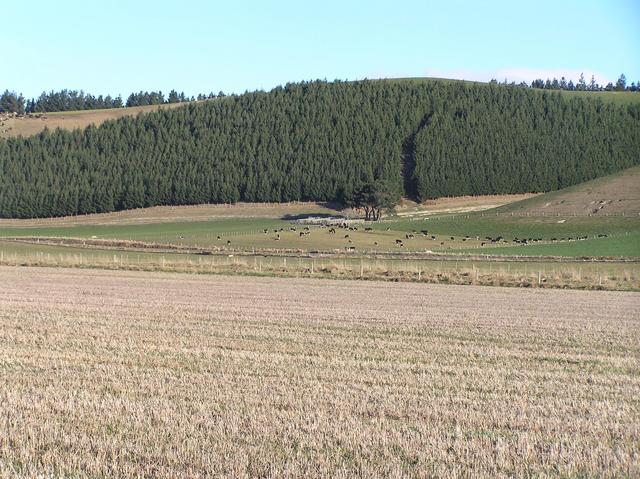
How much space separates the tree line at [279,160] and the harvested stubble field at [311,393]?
137 m

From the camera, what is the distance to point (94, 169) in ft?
577

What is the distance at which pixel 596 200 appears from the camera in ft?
392

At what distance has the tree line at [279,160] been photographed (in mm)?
167500

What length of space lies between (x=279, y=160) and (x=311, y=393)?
170191mm

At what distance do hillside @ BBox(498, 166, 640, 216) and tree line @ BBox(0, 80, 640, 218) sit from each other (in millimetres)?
39306

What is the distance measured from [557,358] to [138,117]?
18837 centimetres

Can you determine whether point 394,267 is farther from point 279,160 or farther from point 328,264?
point 279,160

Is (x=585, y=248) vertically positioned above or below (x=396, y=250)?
A: above

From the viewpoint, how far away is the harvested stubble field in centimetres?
991

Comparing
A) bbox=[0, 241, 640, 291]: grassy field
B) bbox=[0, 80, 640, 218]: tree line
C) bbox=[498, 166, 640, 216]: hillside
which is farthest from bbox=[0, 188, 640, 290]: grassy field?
bbox=[0, 80, 640, 218]: tree line

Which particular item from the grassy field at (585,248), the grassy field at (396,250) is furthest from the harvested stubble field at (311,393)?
the grassy field at (585,248)

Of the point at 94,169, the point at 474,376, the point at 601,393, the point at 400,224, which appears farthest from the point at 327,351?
the point at 94,169

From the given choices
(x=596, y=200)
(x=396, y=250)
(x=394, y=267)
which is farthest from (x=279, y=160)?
(x=394, y=267)

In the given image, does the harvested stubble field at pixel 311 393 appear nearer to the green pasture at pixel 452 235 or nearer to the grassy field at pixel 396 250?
the grassy field at pixel 396 250
